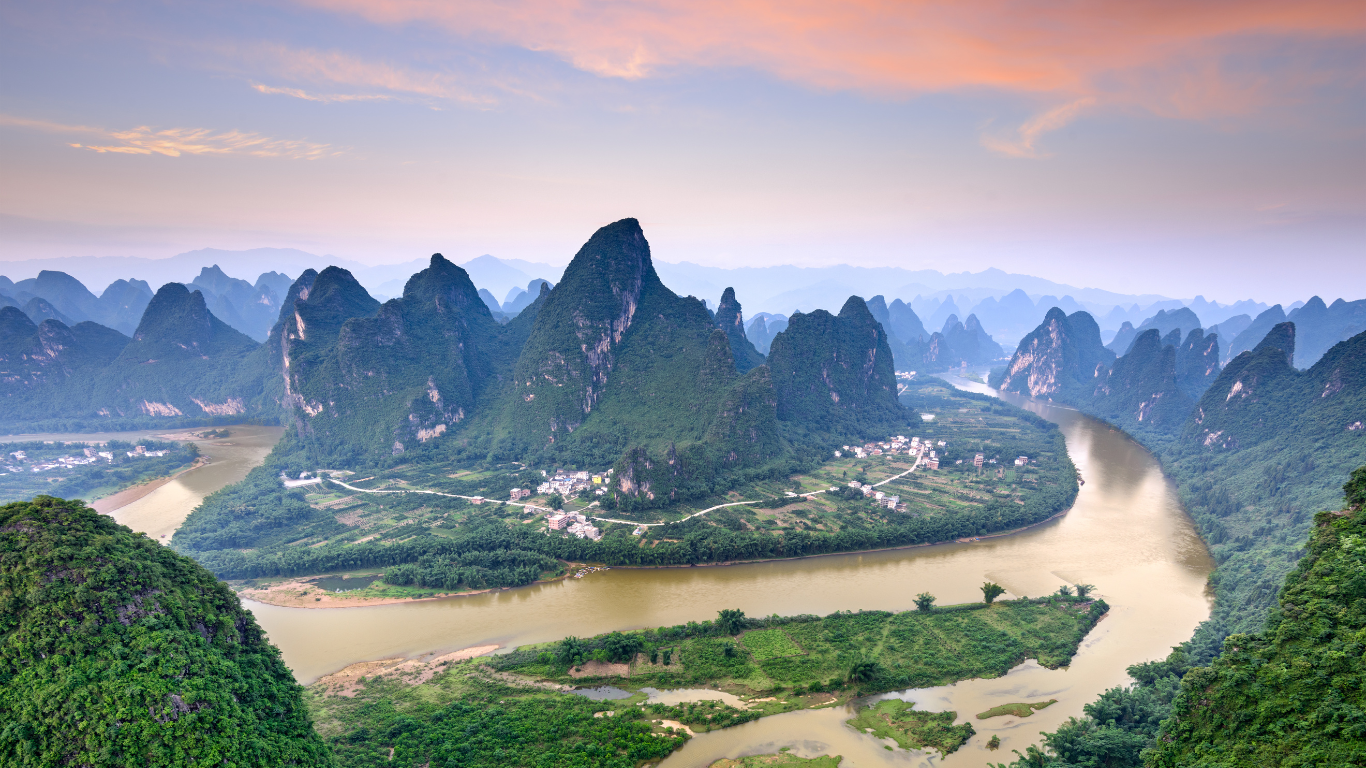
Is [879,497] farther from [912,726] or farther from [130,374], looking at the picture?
[130,374]

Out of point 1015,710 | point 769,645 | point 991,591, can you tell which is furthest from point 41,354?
point 1015,710

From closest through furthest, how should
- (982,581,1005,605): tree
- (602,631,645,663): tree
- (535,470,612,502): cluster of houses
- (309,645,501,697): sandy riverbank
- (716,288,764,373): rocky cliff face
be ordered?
(309,645,501,697): sandy riverbank < (602,631,645,663): tree < (982,581,1005,605): tree < (535,470,612,502): cluster of houses < (716,288,764,373): rocky cliff face

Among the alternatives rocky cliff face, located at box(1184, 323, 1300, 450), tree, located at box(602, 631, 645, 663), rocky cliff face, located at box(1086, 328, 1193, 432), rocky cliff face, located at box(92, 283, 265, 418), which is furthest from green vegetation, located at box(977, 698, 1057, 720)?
rocky cliff face, located at box(92, 283, 265, 418)

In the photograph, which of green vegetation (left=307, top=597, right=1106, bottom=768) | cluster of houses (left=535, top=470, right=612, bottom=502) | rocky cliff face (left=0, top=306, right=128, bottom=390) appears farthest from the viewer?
rocky cliff face (left=0, top=306, right=128, bottom=390)

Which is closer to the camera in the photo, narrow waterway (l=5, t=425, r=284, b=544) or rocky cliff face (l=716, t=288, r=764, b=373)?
narrow waterway (l=5, t=425, r=284, b=544)

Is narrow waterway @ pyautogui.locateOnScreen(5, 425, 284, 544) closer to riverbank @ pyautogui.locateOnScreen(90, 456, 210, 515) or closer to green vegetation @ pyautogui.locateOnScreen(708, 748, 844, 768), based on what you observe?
riverbank @ pyautogui.locateOnScreen(90, 456, 210, 515)

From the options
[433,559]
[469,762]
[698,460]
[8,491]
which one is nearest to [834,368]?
[698,460]

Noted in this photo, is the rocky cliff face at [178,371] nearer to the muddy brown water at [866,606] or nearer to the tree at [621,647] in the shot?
the muddy brown water at [866,606]

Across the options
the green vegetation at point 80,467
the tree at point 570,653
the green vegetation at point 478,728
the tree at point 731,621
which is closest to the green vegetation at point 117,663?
the green vegetation at point 478,728
